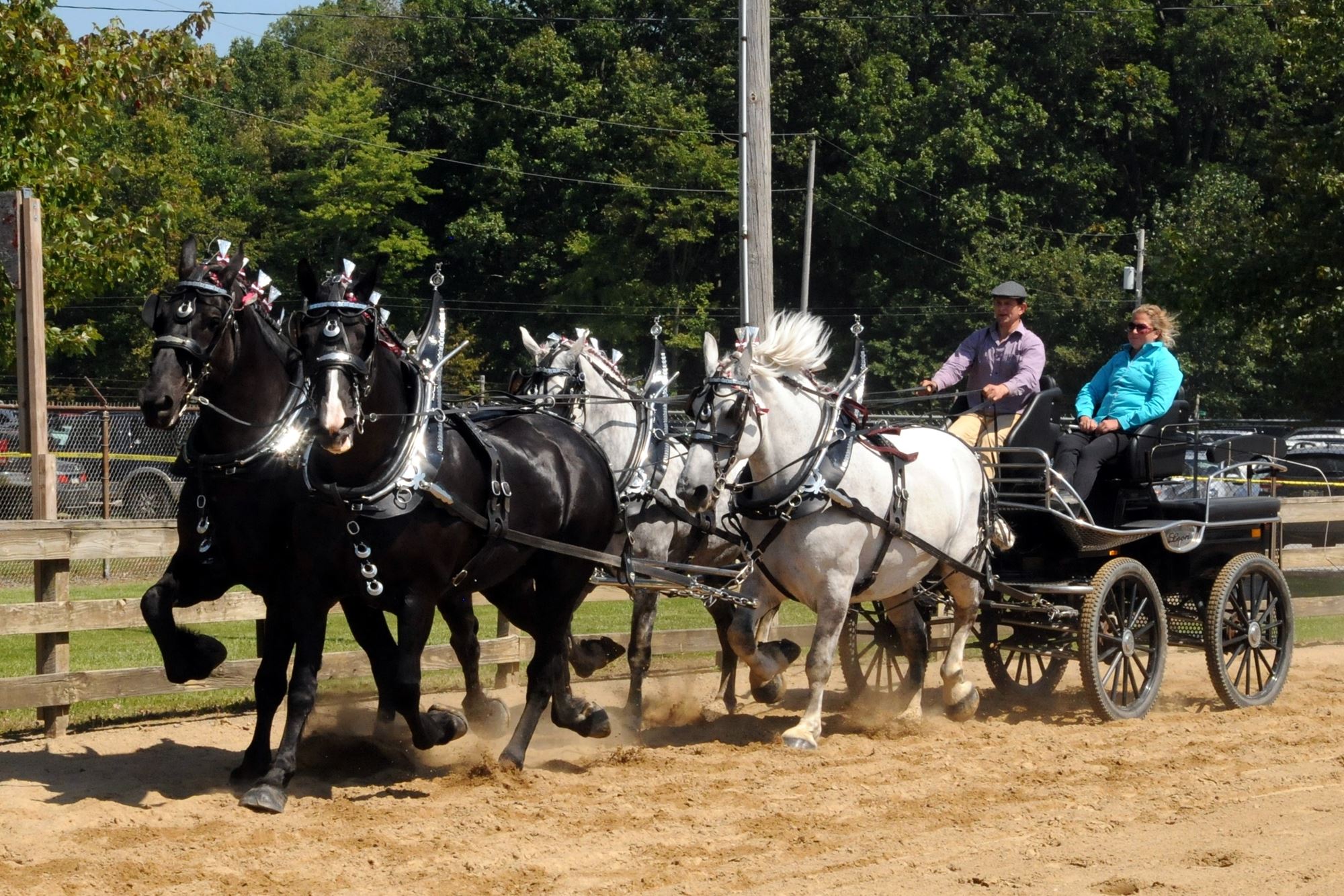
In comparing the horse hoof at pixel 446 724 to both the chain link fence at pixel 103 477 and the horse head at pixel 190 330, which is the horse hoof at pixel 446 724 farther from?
the chain link fence at pixel 103 477

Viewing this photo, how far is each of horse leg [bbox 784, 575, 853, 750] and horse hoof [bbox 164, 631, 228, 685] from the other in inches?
121

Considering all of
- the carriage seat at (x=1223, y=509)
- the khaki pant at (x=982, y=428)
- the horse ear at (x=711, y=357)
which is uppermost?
the horse ear at (x=711, y=357)

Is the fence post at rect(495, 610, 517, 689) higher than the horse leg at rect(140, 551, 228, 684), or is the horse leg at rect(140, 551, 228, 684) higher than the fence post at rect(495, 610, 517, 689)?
the horse leg at rect(140, 551, 228, 684)

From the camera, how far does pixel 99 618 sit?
8.41 meters

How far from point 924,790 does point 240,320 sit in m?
3.92

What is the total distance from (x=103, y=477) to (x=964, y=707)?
12727mm

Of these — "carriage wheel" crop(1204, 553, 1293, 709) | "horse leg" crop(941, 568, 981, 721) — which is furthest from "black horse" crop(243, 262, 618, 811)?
"carriage wheel" crop(1204, 553, 1293, 709)

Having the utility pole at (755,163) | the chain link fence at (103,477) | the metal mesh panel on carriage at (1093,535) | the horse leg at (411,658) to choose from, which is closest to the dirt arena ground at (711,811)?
the horse leg at (411,658)

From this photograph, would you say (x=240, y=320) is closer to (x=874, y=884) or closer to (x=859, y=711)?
(x=874, y=884)

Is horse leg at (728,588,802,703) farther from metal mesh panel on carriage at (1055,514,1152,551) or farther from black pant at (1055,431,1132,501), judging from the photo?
black pant at (1055,431,1132,501)

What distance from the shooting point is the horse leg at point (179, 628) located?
7098mm

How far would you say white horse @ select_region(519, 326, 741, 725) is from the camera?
30.0ft

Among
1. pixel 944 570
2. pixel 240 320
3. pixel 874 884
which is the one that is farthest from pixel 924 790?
pixel 240 320

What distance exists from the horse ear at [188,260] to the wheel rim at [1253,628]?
6744 millimetres
